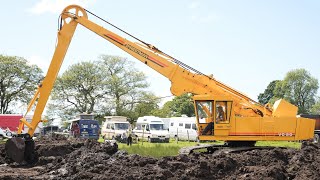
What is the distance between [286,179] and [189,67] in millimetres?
7598

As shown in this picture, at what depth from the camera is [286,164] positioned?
13.6m

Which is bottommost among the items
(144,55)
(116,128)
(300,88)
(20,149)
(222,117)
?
(20,149)

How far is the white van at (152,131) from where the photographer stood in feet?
135

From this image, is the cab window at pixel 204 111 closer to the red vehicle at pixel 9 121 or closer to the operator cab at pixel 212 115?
the operator cab at pixel 212 115

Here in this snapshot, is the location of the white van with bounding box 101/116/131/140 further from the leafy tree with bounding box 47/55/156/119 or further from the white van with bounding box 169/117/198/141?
the leafy tree with bounding box 47/55/156/119

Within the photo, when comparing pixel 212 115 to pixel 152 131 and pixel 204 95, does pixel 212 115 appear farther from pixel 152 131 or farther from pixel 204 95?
pixel 152 131

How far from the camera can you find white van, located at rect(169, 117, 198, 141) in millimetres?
44156

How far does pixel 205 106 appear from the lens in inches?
660

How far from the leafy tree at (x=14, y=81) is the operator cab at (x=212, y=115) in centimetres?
4954

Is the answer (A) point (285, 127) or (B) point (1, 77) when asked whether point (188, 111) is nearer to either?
(B) point (1, 77)

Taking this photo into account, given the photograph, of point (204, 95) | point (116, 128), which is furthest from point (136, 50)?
point (116, 128)

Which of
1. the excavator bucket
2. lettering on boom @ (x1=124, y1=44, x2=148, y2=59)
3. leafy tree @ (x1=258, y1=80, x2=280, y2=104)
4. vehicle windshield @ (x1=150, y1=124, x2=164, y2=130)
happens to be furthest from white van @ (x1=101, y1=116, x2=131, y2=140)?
leafy tree @ (x1=258, y1=80, x2=280, y2=104)

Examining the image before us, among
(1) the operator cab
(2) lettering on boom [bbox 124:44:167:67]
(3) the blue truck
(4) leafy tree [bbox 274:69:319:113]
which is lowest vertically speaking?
(3) the blue truck

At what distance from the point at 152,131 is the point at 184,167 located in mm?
29619
